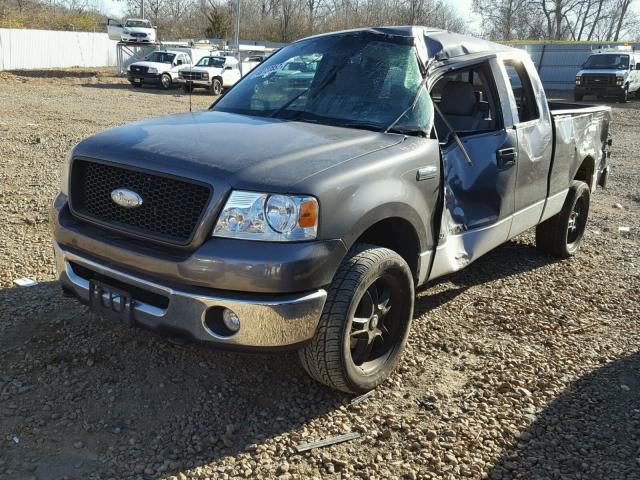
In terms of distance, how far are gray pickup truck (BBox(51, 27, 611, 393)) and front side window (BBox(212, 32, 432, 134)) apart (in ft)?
0.04

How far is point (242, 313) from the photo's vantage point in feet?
9.11

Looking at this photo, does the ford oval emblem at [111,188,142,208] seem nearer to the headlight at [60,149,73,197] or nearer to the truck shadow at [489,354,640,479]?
the headlight at [60,149,73,197]

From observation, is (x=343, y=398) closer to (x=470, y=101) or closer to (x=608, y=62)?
(x=470, y=101)

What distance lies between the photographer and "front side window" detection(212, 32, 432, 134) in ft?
12.4

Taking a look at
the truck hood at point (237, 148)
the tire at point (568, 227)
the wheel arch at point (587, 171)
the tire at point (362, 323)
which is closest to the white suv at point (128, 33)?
the wheel arch at point (587, 171)

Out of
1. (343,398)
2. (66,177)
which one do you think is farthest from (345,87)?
(343,398)

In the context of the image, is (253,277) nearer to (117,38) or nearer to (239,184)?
(239,184)

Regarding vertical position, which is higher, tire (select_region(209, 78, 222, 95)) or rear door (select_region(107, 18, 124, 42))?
rear door (select_region(107, 18, 124, 42))

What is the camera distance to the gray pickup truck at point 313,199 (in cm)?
279

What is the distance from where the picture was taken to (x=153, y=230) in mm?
2975

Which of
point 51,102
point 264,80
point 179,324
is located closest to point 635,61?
point 51,102

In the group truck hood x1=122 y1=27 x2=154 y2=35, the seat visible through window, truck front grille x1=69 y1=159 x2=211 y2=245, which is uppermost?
truck hood x1=122 y1=27 x2=154 y2=35

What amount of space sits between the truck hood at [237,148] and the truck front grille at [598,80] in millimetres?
27194

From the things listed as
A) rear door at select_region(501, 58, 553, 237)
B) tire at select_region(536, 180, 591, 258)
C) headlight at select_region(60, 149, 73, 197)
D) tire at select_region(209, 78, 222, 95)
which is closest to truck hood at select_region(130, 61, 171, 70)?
tire at select_region(209, 78, 222, 95)
